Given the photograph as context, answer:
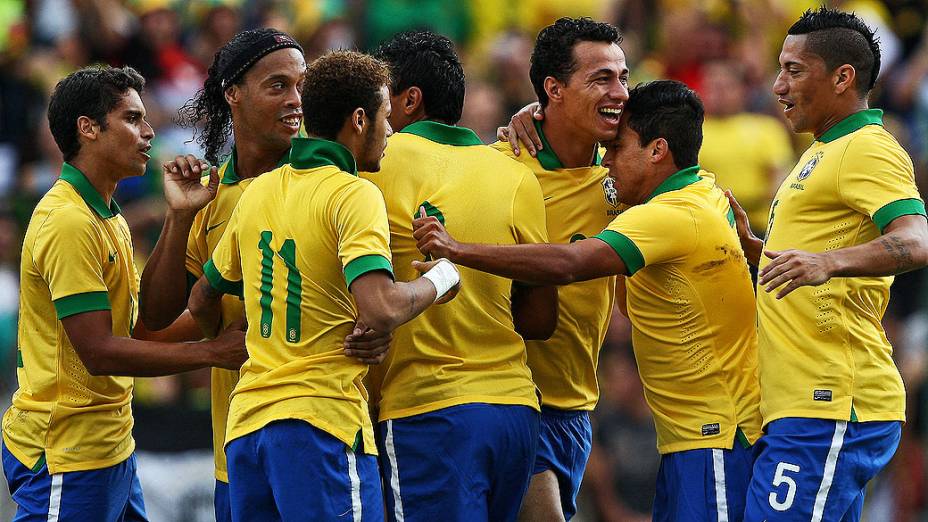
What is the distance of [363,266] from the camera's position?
520 centimetres

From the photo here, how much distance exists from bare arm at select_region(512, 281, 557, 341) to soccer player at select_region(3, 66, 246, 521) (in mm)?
1285

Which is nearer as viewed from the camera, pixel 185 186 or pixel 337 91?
pixel 337 91

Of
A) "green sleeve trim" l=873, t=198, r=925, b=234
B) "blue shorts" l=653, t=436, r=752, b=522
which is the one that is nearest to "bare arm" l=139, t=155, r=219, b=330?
"blue shorts" l=653, t=436, r=752, b=522

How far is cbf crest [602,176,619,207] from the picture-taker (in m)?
6.69

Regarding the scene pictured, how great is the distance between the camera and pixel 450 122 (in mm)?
6422

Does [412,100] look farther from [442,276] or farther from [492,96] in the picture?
[492,96]

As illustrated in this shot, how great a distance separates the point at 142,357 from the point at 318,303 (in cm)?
126

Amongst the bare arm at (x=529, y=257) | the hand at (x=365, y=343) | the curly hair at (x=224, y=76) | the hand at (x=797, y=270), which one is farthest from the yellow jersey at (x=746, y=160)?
the hand at (x=365, y=343)

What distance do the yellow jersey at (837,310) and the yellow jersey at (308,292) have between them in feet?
6.13

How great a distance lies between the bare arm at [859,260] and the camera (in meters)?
5.38

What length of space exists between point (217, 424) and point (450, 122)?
73.4 inches

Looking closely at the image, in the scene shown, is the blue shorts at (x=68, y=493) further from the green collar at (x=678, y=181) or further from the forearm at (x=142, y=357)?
the green collar at (x=678, y=181)

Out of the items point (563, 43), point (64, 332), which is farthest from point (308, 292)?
point (563, 43)

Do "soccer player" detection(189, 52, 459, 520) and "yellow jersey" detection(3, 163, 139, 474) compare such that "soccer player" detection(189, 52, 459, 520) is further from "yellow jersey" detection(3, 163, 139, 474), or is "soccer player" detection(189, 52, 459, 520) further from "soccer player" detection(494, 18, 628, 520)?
"soccer player" detection(494, 18, 628, 520)
